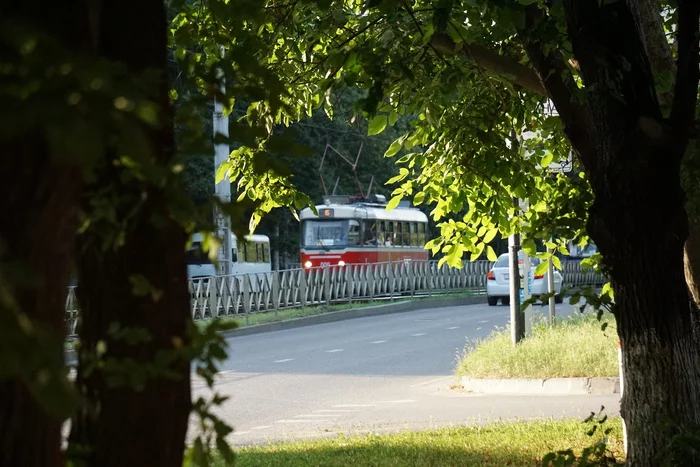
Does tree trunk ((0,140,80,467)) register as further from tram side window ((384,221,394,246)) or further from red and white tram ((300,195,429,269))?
tram side window ((384,221,394,246))

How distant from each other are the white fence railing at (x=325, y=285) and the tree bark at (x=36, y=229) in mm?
15582

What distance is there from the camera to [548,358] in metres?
14.3

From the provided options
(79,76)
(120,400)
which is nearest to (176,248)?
(120,400)

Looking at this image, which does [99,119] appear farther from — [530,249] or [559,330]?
[559,330]

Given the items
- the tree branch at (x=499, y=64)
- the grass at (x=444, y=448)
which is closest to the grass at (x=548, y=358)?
the grass at (x=444, y=448)

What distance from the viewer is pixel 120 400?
2.29 metres

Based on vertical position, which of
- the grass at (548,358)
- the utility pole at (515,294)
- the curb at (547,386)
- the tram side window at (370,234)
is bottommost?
the curb at (547,386)

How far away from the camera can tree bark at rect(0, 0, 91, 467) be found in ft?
5.26

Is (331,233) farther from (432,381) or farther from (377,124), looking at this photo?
(377,124)

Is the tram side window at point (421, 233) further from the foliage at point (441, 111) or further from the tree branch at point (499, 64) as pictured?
the tree branch at point (499, 64)

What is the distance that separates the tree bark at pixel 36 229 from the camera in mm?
1604

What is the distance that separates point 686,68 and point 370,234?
111 feet

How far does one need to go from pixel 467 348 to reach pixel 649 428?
45.5ft

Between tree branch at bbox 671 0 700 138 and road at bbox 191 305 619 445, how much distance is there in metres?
2.81
